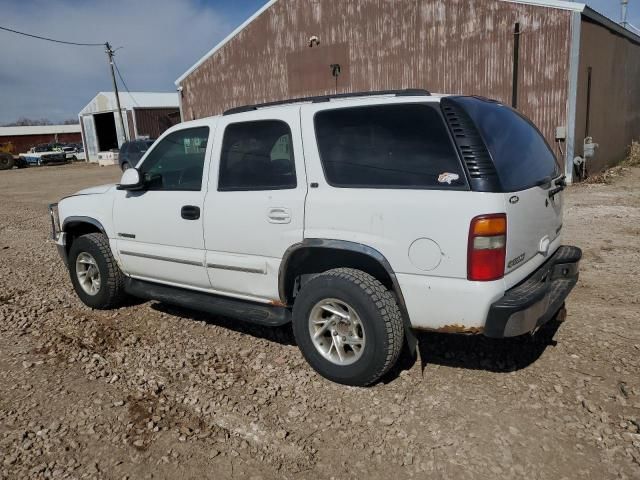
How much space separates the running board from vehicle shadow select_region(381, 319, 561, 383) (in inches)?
36.2

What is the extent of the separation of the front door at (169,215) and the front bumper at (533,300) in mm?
2310

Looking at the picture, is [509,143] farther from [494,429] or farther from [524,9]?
[524,9]

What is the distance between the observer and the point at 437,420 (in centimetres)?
313

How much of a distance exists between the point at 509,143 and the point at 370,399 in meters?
1.87

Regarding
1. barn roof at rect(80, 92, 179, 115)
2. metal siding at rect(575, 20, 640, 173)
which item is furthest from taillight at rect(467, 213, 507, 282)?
barn roof at rect(80, 92, 179, 115)

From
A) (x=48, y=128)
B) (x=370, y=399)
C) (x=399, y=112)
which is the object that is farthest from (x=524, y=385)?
(x=48, y=128)

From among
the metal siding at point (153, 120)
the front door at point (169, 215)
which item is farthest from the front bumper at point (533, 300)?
the metal siding at point (153, 120)

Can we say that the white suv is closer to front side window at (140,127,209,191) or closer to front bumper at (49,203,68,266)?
front side window at (140,127,209,191)

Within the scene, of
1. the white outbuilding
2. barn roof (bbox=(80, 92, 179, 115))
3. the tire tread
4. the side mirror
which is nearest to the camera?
the tire tread

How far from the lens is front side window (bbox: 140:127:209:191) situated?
4258mm

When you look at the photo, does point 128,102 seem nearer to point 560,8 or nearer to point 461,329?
point 560,8

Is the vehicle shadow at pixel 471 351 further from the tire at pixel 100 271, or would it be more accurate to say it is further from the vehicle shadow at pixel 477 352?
the tire at pixel 100 271

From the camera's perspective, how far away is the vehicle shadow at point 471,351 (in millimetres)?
3779

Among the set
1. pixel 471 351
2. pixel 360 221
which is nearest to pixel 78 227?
pixel 360 221
